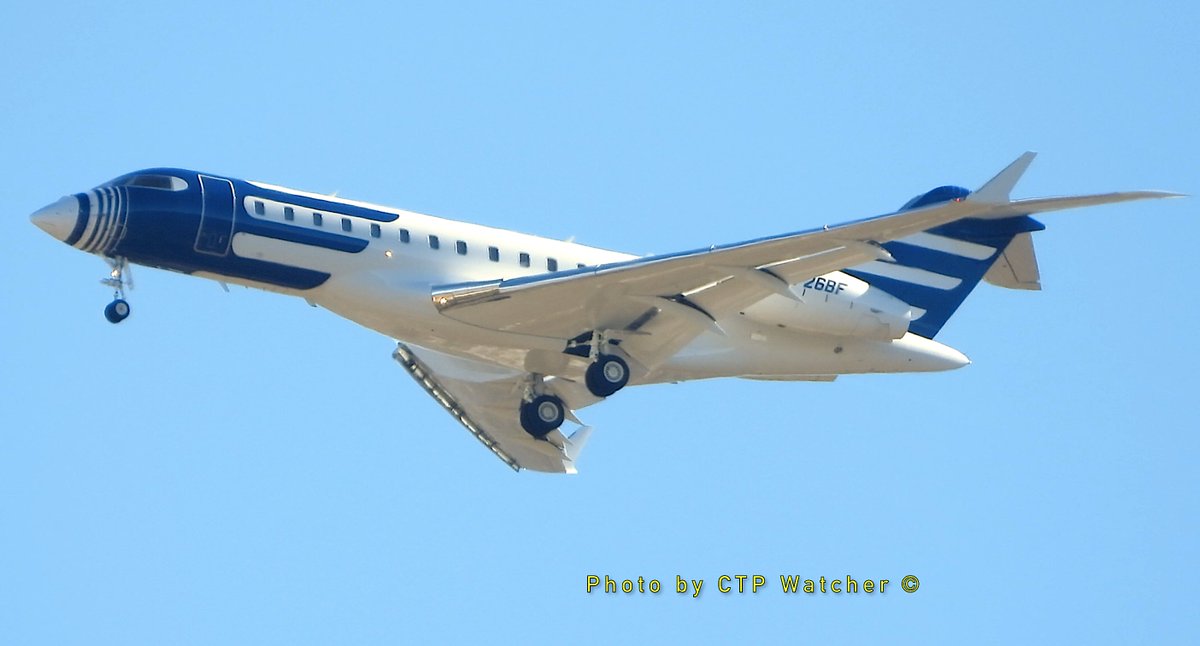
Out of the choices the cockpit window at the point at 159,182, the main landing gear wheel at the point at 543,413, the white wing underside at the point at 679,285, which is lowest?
the main landing gear wheel at the point at 543,413

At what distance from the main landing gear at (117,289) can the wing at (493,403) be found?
469 cm

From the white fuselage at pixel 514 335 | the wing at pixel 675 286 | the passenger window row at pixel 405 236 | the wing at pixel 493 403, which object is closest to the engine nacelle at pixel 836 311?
the white fuselage at pixel 514 335

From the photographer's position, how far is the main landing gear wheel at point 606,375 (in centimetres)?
2188

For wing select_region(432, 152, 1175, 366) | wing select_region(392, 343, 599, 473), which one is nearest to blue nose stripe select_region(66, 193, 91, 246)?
wing select_region(432, 152, 1175, 366)

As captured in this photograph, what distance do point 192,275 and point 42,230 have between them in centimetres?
184

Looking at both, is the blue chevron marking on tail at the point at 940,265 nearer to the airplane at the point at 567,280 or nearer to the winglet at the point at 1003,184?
the airplane at the point at 567,280

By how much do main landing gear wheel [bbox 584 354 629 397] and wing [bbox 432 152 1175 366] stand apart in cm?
34

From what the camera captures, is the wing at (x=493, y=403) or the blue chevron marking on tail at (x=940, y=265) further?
the wing at (x=493, y=403)

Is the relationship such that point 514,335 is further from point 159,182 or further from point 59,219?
point 59,219

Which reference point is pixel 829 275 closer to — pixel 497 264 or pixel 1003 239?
pixel 1003 239

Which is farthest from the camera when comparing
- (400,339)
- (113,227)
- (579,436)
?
(579,436)

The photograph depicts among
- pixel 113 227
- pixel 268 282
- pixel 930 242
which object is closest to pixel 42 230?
pixel 113 227

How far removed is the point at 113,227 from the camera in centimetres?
2089

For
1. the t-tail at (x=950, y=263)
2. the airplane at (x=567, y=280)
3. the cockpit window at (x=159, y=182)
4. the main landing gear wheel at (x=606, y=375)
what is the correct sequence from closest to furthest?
the airplane at (x=567, y=280) → the cockpit window at (x=159, y=182) → the main landing gear wheel at (x=606, y=375) → the t-tail at (x=950, y=263)
